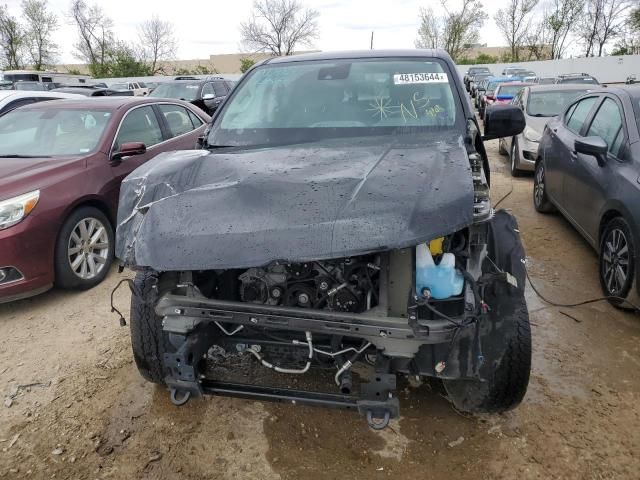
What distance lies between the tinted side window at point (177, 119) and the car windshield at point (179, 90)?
7397 millimetres

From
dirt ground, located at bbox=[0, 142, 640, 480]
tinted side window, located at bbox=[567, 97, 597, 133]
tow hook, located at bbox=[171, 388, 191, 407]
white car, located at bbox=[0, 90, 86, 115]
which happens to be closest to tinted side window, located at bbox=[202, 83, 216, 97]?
white car, located at bbox=[0, 90, 86, 115]

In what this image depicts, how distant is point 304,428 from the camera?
8.78ft

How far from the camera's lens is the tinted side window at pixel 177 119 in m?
6.06

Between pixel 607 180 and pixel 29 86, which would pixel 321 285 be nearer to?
pixel 607 180

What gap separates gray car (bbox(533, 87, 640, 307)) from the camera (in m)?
3.62

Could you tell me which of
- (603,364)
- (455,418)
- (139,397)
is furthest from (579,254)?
(139,397)

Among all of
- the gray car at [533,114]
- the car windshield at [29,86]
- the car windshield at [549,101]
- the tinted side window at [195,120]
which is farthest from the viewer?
the car windshield at [29,86]

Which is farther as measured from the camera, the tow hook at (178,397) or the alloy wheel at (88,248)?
the alloy wheel at (88,248)

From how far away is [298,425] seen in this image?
2.70 meters

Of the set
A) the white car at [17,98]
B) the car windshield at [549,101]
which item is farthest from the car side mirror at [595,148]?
the white car at [17,98]

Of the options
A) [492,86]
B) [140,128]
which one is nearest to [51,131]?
[140,128]

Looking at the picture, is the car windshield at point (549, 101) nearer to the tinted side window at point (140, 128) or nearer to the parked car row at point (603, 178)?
the parked car row at point (603, 178)

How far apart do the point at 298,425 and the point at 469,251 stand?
1334mm

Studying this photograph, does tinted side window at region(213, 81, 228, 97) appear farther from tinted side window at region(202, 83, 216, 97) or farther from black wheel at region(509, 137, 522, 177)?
black wheel at region(509, 137, 522, 177)
